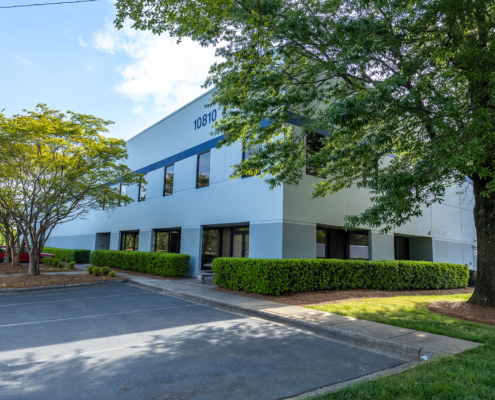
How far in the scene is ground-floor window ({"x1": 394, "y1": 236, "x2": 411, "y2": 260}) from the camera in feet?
67.9

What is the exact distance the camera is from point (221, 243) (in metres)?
17.5

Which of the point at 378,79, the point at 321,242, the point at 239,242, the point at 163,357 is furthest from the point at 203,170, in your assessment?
the point at 163,357

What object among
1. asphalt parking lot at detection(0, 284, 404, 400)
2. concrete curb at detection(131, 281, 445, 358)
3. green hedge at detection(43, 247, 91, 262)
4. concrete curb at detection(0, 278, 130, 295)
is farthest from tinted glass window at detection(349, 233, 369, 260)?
green hedge at detection(43, 247, 91, 262)

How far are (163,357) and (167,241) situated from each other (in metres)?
16.4

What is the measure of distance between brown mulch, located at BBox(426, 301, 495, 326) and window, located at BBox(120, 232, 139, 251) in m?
19.9

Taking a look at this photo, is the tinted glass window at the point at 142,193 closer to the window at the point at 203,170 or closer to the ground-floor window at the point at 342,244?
the window at the point at 203,170

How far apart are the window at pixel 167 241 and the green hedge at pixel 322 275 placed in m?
8.27

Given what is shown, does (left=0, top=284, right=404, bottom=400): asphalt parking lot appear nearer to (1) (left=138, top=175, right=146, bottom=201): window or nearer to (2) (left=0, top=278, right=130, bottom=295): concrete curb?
(2) (left=0, top=278, right=130, bottom=295): concrete curb

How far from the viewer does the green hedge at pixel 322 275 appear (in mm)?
11422

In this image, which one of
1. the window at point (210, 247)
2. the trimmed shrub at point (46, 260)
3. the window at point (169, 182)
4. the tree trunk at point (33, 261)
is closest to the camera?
the tree trunk at point (33, 261)

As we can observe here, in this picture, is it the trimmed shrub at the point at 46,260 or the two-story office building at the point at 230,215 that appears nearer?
the two-story office building at the point at 230,215

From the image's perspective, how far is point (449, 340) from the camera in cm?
632

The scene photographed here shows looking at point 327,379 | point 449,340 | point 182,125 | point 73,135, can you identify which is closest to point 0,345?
point 327,379

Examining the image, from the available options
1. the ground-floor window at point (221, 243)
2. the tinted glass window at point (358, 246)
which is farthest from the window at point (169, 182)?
the tinted glass window at point (358, 246)
